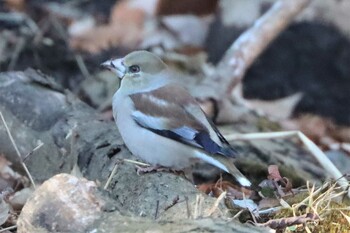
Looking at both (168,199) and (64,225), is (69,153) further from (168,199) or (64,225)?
(64,225)

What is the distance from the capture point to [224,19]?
26.8ft

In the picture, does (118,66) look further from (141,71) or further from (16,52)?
(16,52)

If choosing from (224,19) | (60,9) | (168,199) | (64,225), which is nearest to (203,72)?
(224,19)

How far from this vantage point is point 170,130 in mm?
4234

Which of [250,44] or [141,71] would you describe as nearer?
[141,71]

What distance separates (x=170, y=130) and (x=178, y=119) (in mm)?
64

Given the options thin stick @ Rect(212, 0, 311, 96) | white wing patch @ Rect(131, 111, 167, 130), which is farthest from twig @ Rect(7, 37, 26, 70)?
white wing patch @ Rect(131, 111, 167, 130)

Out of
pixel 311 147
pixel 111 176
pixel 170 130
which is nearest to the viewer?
pixel 111 176

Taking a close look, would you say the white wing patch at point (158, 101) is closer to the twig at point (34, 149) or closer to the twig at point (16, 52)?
the twig at point (34, 149)

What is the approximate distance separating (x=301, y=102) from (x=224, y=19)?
112cm

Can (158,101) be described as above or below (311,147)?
above

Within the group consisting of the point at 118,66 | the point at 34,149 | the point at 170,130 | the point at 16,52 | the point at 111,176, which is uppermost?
the point at 118,66

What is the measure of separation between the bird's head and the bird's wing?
121 mm

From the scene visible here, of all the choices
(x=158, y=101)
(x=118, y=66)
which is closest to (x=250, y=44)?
(x=118, y=66)
